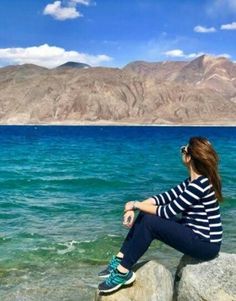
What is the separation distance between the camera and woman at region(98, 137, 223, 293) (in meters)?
7.35

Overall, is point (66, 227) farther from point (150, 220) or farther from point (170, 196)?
point (150, 220)

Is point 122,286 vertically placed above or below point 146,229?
below

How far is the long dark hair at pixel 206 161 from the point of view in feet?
24.3

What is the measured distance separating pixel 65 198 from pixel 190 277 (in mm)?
13534

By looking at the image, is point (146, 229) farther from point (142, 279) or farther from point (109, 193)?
point (109, 193)

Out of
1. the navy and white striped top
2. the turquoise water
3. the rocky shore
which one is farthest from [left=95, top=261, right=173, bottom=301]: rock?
the turquoise water

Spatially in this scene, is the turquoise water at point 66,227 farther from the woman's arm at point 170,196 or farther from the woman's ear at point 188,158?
the woman's ear at point 188,158

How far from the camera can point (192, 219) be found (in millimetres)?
7414

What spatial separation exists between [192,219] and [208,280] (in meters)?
0.83

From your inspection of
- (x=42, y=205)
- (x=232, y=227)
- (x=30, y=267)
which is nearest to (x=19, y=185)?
(x=42, y=205)

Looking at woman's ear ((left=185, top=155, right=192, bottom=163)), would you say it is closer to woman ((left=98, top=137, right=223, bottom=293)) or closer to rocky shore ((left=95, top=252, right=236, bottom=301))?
woman ((left=98, top=137, right=223, bottom=293))

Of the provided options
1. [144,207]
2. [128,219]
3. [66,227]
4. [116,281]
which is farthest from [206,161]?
[66,227]

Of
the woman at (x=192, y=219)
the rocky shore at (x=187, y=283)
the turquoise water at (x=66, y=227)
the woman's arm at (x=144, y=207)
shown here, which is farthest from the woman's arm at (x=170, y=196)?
the turquoise water at (x=66, y=227)

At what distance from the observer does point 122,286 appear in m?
7.66
